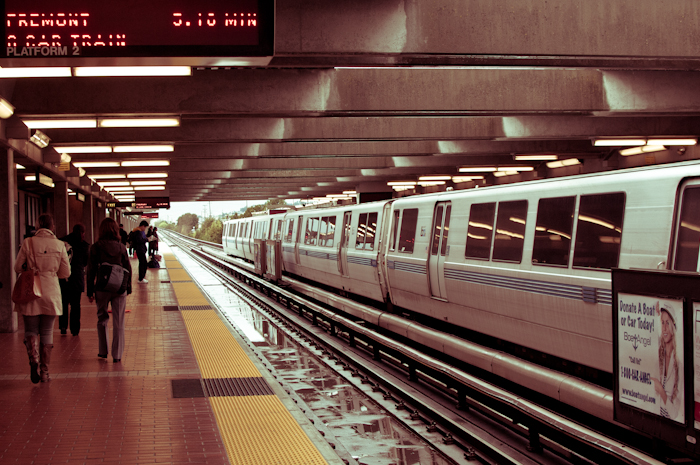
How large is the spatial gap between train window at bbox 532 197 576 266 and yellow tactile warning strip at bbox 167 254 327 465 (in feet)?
11.4

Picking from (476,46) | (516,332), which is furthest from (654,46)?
(516,332)

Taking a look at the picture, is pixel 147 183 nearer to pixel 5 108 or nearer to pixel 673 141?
pixel 5 108

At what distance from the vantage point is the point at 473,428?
7.77 meters

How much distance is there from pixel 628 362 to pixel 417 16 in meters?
4.33

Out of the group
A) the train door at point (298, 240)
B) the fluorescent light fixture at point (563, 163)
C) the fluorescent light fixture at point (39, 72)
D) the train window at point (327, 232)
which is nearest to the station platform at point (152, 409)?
the fluorescent light fixture at point (39, 72)

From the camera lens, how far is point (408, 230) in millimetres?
13234

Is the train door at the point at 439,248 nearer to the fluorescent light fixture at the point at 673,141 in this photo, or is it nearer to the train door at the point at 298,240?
the fluorescent light fixture at the point at 673,141

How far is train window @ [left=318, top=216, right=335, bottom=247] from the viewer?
18516 mm

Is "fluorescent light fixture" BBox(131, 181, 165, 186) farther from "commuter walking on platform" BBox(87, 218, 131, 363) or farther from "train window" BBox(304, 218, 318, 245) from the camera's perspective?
"commuter walking on platform" BBox(87, 218, 131, 363)

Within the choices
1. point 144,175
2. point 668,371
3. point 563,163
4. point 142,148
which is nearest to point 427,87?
point 142,148

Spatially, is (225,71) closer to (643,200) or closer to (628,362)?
(643,200)

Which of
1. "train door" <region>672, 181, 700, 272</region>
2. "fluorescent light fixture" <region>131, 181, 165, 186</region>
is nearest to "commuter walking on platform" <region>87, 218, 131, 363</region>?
"train door" <region>672, 181, 700, 272</region>

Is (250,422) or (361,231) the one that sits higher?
(361,231)

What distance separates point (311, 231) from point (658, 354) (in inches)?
665
